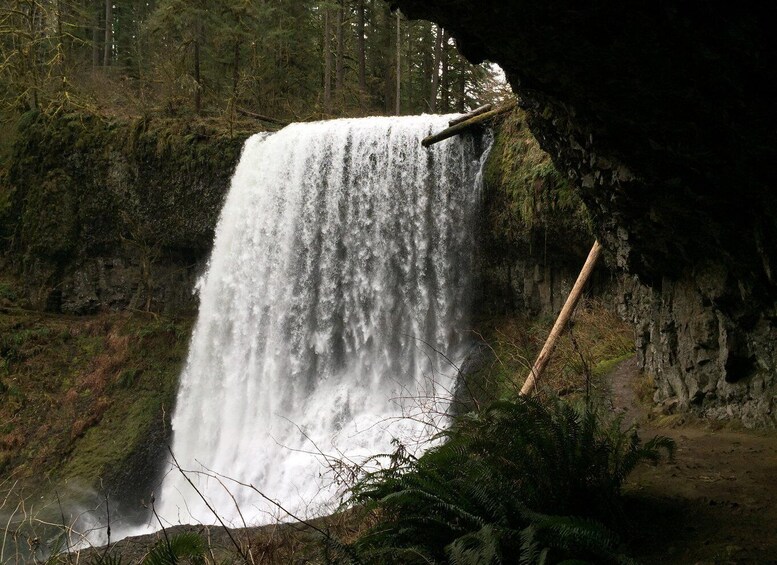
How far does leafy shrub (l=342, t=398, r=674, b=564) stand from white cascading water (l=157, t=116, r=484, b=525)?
7512 millimetres

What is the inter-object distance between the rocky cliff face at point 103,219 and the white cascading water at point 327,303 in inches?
125

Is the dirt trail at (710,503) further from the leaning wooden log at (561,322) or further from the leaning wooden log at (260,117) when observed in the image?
the leaning wooden log at (260,117)

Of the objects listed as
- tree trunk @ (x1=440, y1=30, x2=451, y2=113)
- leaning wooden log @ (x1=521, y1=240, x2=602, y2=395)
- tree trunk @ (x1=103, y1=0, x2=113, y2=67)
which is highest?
Result: tree trunk @ (x1=103, y1=0, x2=113, y2=67)

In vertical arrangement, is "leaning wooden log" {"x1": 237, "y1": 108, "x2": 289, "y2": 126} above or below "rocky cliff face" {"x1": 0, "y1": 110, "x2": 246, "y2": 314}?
above

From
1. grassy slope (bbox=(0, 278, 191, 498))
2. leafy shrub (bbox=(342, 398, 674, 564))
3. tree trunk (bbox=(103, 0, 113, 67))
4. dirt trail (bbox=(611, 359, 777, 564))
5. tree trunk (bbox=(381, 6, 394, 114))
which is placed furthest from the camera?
tree trunk (bbox=(103, 0, 113, 67))

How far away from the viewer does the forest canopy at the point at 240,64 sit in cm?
1786

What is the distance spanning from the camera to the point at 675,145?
11.4 ft

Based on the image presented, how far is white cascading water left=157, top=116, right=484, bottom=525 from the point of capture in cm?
1205

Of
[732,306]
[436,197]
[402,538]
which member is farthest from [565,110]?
[436,197]

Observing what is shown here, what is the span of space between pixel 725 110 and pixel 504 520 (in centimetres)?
229

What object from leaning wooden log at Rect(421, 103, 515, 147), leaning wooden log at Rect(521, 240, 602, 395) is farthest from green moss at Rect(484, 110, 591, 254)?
leaning wooden log at Rect(521, 240, 602, 395)

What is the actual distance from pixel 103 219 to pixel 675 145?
674 inches

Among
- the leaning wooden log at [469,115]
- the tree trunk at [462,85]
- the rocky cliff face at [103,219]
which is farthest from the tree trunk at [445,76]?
the leaning wooden log at [469,115]

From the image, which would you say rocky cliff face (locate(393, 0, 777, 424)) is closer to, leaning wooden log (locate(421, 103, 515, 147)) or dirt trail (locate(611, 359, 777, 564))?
dirt trail (locate(611, 359, 777, 564))
